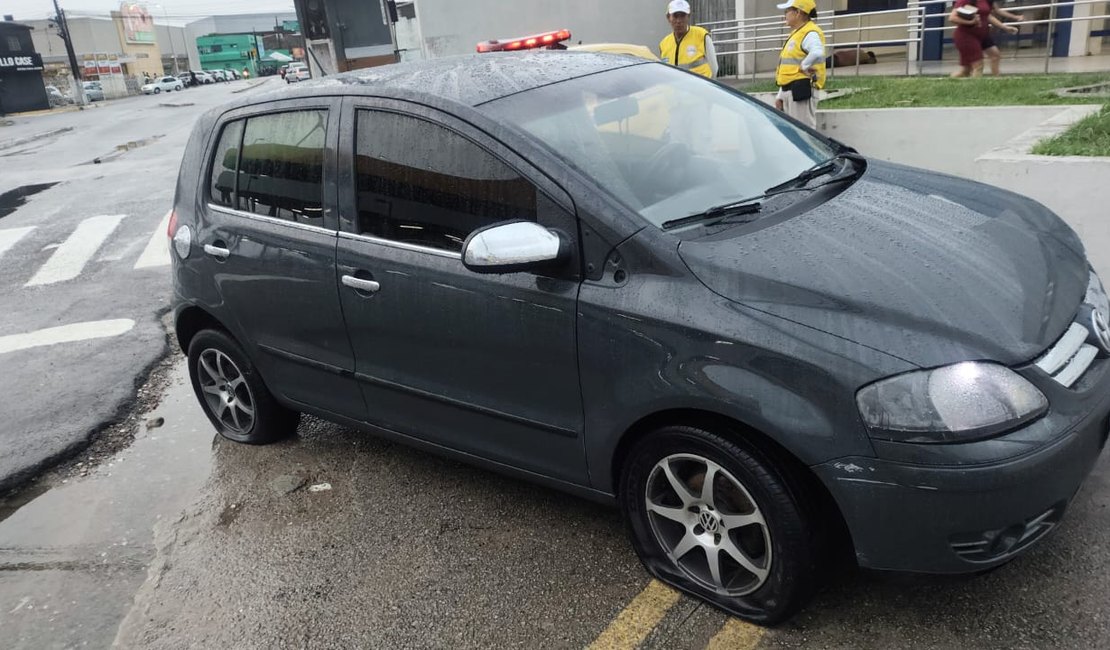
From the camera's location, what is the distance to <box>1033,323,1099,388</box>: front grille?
2.51 metres

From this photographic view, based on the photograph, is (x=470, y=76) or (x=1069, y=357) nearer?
(x=1069, y=357)

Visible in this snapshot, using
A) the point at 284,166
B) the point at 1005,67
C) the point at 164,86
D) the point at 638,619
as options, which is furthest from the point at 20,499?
the point at 164,86

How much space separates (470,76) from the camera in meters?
3.66

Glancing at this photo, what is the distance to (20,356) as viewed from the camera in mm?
6445

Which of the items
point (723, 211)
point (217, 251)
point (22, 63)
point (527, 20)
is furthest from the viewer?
point (22, 63)

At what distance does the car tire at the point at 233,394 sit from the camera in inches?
177

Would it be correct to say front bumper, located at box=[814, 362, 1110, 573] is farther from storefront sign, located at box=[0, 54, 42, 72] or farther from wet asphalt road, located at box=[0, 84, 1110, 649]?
storefront sign, located at box=[0, 54, 42, 72]

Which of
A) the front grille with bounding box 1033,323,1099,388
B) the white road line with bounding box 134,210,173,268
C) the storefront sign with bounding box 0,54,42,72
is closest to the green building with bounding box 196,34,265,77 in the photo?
the storefront sign with bounding box 0,54,42,72

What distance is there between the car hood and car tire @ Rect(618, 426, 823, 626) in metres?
0.48

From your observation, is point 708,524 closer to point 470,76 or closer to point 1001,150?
point 470,76

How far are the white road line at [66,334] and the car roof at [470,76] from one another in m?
3.42

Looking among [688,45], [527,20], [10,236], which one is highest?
[527,20]

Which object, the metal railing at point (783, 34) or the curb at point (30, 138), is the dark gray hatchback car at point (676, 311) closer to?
the metal railing at point (783, 34)

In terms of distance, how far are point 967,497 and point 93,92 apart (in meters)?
67.6
